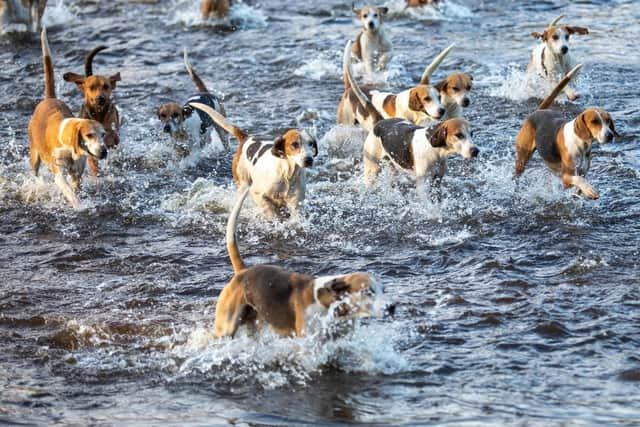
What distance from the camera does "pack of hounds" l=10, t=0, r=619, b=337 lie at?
6.22 meters

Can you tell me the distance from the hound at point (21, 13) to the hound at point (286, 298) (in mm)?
12108

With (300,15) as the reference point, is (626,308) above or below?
below

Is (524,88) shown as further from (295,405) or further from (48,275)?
(295,405)

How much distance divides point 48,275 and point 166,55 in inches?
326

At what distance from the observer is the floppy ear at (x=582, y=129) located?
29.5 ft

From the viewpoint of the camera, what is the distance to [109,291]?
805 centimetres

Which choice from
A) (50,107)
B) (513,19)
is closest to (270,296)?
(50,107)

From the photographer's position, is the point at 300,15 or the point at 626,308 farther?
the point at 300,15

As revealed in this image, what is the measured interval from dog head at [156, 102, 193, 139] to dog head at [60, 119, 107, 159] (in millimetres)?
1492

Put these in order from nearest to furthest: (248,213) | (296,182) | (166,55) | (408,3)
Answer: (296,182) → (248,213) → (166,55) → (408,3)

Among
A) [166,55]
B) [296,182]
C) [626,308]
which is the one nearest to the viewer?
[626,308]

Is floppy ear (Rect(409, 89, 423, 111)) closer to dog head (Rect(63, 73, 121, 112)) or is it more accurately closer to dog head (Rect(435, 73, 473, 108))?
dog head (Rect(435, 73, 473, 108))

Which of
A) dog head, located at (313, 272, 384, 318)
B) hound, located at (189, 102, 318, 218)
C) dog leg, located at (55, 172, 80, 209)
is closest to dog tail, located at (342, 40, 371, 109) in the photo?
hound, located at (189, 102, 318, 218)

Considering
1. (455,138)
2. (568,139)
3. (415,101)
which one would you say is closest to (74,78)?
(415,101)
